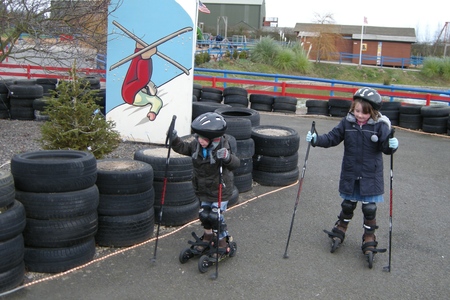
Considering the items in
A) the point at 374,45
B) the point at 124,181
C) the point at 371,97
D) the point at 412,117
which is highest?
the point at 374,45

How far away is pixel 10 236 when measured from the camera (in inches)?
176

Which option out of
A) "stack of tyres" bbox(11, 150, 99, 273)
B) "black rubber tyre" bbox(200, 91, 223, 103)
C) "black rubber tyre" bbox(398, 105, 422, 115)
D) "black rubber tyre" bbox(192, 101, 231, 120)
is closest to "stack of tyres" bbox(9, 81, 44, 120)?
"black rubber tyre" bbox(192, 101, 231, 120)

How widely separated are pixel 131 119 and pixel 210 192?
5328 millimetres

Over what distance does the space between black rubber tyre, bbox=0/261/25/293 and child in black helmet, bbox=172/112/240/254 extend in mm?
1763

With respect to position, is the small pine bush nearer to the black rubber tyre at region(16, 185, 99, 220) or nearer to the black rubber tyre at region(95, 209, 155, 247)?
the black rubber tyre at region(95, 209, 155, 247)

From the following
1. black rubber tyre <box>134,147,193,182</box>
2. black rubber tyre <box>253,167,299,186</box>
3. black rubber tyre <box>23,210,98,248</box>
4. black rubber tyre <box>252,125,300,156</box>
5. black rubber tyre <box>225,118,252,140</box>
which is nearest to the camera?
black rubber tyre <box>23,210,98,248</box>

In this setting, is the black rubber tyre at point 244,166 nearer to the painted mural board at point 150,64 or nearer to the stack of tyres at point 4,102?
the painted mural board at point 150,64

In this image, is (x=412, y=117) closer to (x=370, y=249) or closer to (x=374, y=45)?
(x=370, y=249)

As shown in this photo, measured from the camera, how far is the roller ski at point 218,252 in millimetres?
5168

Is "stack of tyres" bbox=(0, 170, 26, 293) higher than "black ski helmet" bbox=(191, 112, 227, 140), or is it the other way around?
"black ski helmet" bbox=(191, 112, 227, 140)

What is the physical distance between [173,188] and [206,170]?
3.67ft

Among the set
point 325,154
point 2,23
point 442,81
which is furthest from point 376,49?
point 2,23

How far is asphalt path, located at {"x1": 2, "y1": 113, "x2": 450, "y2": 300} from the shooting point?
15.8 ft

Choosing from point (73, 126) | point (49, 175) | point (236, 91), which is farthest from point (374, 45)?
point (49, 175)
